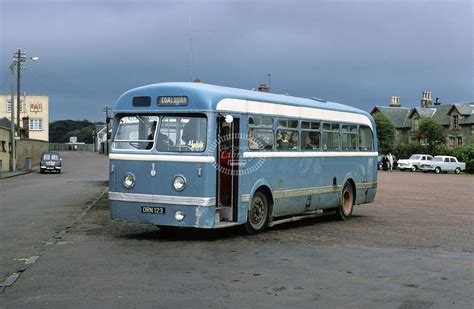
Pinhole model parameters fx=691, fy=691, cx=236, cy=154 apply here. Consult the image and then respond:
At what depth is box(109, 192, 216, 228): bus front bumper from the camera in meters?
12.4

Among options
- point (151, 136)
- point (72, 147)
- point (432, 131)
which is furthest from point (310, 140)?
point (72, 147)

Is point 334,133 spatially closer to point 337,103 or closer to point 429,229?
point 337,103

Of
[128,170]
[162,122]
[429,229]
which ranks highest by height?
[162,122]

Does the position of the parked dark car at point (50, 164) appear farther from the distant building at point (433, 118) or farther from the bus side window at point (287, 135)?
the distant building at point (433, 118)

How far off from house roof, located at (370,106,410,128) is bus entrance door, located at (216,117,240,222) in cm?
8392

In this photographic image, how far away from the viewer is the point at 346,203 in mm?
18219

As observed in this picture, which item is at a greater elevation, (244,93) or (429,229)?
(244,93)

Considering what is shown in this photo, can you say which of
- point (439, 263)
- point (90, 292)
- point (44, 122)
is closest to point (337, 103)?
point (439, 263)

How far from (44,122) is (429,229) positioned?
11219 centimetres

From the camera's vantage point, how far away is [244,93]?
45.6 feet

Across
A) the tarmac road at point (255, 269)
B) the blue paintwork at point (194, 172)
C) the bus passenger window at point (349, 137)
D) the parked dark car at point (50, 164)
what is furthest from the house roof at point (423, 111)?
the blue paintwork at point (194, 172)

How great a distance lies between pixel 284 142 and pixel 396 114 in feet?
278

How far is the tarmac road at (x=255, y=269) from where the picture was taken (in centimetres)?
766

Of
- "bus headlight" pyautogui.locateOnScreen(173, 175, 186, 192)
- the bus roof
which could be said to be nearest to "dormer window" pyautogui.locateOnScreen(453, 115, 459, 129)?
the bus roof
